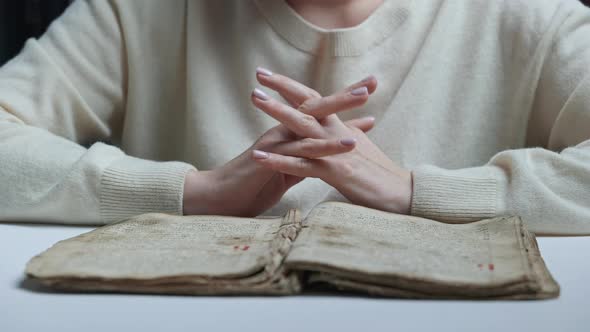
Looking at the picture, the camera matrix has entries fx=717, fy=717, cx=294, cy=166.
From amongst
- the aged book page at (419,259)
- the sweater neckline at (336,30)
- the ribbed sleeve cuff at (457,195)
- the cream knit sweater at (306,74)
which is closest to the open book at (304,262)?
the aged book page at (419,259)

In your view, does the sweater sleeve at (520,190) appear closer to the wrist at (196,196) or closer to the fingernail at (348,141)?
the fingernail at (348,141)

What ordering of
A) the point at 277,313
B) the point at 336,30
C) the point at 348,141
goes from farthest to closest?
the point at 336,30 → the point at 348,141 → the point at 277,313

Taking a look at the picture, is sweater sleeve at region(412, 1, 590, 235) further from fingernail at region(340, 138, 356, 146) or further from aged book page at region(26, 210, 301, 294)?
aged book page at region(26, 210, 301, 294)

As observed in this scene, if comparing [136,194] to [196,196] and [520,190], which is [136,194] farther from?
[520,190]

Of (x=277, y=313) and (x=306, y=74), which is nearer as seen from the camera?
(x=277, y=313)

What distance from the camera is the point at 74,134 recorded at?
1.29 m

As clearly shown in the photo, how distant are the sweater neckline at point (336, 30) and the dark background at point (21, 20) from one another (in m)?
1.09

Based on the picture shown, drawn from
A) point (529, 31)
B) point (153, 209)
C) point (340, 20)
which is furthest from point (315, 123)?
point (529, 31)

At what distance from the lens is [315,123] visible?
37.7 inches

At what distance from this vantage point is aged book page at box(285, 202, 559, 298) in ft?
2.02

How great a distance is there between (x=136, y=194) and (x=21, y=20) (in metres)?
1.39

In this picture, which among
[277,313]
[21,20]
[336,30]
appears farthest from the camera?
[21,20]

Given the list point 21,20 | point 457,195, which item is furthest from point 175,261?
point 21,20

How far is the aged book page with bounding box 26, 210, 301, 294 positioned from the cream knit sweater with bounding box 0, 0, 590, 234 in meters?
0.35
